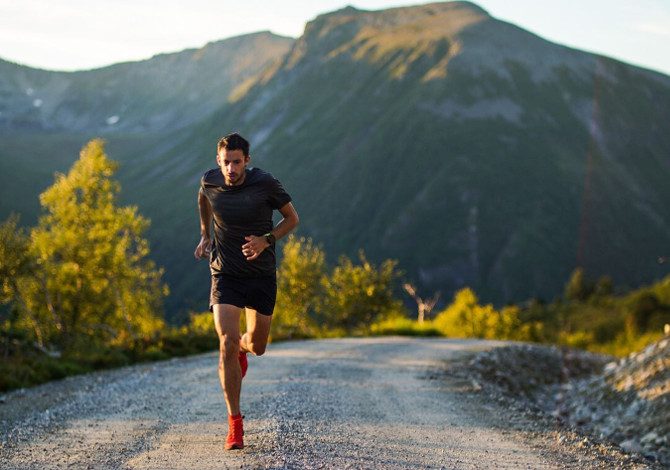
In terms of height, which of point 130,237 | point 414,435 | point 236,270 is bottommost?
point 414,435

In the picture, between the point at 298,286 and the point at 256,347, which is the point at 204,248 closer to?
the point at 256,347

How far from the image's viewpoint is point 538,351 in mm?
23562

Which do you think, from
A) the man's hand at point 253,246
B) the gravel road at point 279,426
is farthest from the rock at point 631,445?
the man's hand at point 253,246

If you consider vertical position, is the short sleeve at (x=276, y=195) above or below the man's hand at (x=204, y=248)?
above

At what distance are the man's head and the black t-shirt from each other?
143mm

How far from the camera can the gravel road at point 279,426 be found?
6.66 meters

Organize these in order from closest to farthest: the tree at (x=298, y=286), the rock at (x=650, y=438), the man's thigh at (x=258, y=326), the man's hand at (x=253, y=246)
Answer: the man's hand at (x=253, y=246)
the man's thigh at (x=258, y=326)
the rock at (x=650, y=438)
the tree at (x=298, y=286)

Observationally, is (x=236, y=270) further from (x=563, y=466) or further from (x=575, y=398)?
(x=575, y=398)

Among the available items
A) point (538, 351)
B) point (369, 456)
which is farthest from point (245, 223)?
point (538, 351)

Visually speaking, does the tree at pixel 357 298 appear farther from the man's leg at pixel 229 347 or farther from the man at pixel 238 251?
the man's leg at pixel 229 347

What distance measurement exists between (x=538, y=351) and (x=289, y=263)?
2484 cm

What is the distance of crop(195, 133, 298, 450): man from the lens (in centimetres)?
715

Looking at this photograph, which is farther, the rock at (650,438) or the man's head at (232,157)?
the rock at (650,438)

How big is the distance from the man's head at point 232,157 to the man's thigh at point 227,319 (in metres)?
1.27
